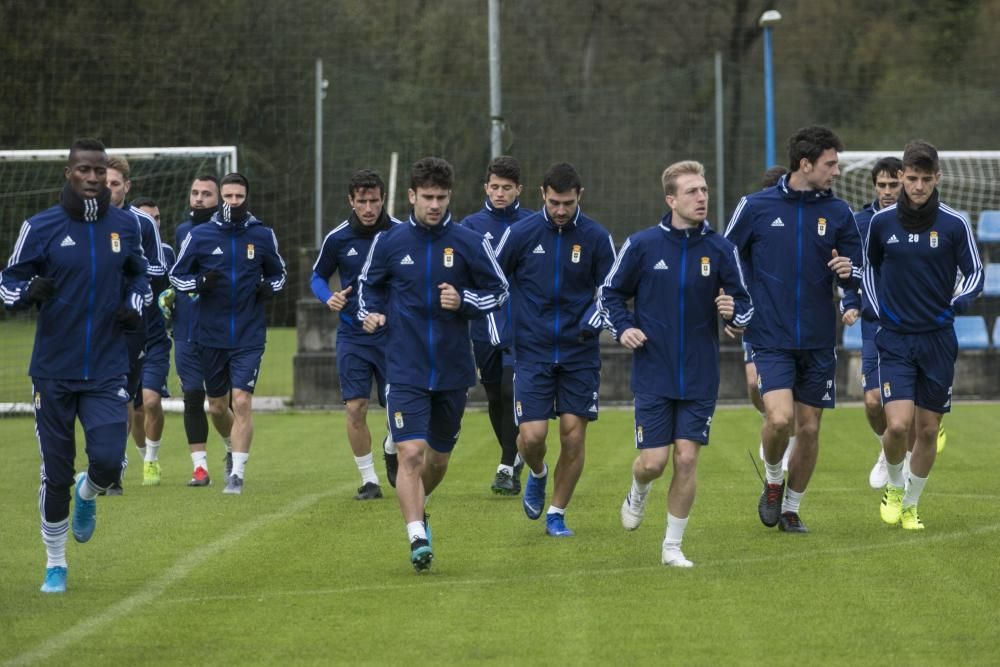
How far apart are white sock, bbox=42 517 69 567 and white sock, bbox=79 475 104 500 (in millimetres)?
326

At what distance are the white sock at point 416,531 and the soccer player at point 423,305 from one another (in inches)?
1.3

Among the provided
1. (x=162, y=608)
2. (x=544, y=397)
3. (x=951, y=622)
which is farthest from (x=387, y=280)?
(x=951, y=622)

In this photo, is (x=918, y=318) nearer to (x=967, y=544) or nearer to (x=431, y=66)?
(x=967, y=544)

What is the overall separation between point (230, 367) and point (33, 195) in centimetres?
1150

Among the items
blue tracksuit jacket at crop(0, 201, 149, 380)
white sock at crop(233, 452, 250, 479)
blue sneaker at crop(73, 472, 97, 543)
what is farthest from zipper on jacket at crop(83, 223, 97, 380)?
white sock at crop(233, 452, 250, 479)

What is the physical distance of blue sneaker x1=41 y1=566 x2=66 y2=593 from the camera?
26.2 feet

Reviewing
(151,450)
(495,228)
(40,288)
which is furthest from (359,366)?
(40,288)

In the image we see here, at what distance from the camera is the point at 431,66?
3128 cm

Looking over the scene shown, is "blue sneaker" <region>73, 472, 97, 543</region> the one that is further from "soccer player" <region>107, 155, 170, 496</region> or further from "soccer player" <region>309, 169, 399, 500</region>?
"soccer player" <region>309, 169, 399, 500</region>

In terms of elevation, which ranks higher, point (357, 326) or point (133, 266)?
point (133, 266)

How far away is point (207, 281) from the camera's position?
11.9 metres

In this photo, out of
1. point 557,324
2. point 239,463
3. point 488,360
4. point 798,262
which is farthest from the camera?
point 239,463

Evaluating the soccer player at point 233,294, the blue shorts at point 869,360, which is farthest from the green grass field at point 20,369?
the blue shorts at point 869,360

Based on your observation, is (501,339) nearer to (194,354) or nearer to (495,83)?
(194,354)
